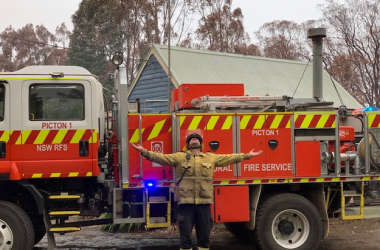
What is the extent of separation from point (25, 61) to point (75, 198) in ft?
149

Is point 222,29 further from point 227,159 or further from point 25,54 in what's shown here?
point 227,159

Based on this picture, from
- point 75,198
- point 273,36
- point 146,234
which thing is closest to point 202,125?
point 75,198

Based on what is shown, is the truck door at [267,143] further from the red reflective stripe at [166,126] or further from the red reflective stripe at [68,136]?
the red reflective stripe at [68,136]

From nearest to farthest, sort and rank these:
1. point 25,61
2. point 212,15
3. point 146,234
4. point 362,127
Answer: point 362,127 → point 146,234 → point 212,15 → point 25,61

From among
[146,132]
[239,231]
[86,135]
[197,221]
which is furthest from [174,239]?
[86,135]

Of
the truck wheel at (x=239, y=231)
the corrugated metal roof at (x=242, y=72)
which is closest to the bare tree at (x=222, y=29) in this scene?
the corrugated metal roof at (x=242, y=72)

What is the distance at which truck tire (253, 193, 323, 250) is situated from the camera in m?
7.09

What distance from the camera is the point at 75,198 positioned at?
674cm

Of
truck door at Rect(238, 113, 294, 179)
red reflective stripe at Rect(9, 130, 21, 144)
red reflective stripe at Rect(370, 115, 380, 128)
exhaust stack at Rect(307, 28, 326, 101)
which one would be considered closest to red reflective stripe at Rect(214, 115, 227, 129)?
truck door at Rect(238, 113, 294, 179)

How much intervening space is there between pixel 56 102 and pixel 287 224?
3.89 meters

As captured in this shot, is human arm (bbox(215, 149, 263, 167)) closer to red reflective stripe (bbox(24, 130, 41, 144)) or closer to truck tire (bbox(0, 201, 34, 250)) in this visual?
red reflective stripe (bbox(24, 130, 41, 144))

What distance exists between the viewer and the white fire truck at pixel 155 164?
658 cm

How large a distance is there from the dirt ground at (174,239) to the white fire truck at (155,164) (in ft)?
3.95

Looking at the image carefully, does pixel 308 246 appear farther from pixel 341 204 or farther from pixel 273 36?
pixel 273 36
